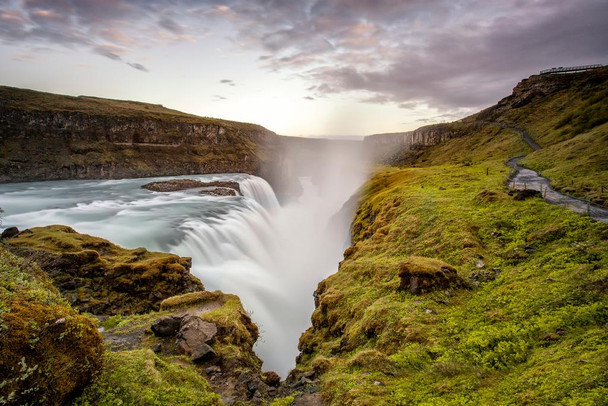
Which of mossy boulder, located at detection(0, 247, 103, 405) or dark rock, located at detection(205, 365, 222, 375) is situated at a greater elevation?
mossy boulder, located at detection(0, 247, 103, 405)

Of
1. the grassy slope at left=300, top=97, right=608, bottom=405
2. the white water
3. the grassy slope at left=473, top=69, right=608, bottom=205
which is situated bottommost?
the white water

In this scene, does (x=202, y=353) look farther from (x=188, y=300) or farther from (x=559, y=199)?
(x=559, y=199)

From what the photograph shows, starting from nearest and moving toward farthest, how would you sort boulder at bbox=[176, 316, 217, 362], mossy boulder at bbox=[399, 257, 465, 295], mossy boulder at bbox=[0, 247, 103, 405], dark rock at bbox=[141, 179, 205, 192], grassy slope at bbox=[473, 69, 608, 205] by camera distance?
mossy boulder at bbox=[0, 247, 103, 405]
boulder at bbox=[176, 316, 217, 362]
mossy boulder at bbox=[399, 257, 465, 295]
grassy slope at bbox=[473, 69, 608, 205]
dark rock at bbox=[141, 179, 205, 192]

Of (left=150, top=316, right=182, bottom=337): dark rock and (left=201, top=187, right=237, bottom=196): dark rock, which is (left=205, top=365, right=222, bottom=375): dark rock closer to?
(left=150, top=316, right=182, bottom=337): dark rock

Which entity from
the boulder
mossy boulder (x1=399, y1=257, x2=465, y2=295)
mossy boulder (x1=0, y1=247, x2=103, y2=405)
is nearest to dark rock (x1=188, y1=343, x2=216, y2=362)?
the boulder

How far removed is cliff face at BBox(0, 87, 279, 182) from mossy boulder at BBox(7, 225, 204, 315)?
78144 mm

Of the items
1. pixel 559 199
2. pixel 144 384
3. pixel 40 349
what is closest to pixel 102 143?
pixel 144 384

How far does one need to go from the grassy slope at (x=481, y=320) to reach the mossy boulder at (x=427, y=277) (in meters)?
0.43

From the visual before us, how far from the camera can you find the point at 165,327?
1166 cm

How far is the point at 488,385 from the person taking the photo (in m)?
7.56

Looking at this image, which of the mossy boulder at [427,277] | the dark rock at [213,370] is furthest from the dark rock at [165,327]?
the mossy boulder at [427,277]

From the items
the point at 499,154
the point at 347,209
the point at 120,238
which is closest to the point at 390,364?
the point at 120,238

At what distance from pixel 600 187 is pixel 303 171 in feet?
564

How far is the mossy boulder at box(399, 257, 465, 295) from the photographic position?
13000 millimetres
